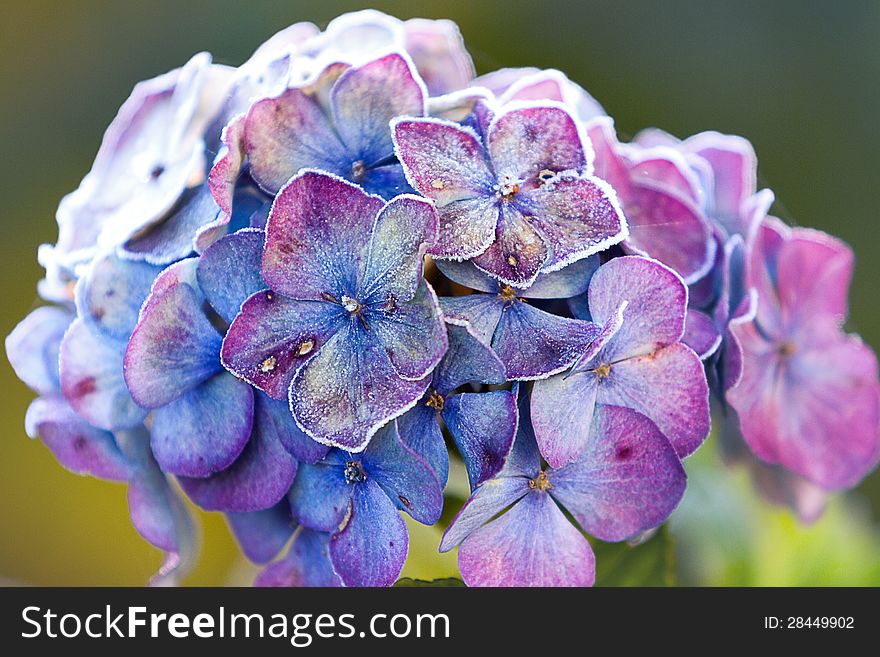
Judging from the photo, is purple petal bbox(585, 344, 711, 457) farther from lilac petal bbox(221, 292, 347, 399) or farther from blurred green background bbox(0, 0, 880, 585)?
blurred green background bbox(0, 0, 880, 585)

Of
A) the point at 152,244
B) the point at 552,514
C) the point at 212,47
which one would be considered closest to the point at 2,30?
the point at 212,47

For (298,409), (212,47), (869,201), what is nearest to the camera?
(298,409)

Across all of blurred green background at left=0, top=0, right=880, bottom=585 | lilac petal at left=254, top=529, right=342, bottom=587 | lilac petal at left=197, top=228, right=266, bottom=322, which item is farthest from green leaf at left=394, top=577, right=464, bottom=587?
blurred green background at left=0, top=0, right=880, bottom=585

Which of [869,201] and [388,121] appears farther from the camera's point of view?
[869,201]

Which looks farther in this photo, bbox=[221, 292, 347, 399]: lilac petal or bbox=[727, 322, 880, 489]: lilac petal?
bbox=[727, 322, 880, 489]: lilac petal

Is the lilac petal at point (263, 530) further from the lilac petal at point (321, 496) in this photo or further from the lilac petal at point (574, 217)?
the lilac petal at point (574, 217)

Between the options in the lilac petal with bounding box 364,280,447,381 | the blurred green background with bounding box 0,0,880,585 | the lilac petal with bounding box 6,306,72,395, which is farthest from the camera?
the blurred green background with bounding box 0,0,880,585

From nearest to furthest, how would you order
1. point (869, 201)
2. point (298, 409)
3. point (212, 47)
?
point (298, 409)
point (869, 201)
point (212, 47)

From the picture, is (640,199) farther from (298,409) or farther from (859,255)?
(859,255)
